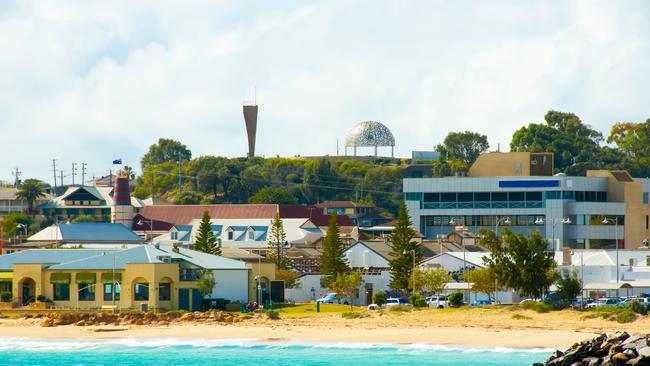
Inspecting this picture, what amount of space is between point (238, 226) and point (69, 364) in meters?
92.0

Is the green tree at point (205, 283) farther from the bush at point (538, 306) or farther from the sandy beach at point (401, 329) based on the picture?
the bush at point (538, 306)

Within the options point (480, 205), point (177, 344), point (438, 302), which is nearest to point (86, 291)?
point (177, 344)

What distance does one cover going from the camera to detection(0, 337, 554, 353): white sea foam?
234ft

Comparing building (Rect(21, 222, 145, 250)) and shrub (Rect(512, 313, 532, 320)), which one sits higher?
building (Rect(21, 222, 145, 250))

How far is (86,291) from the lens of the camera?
302 feet

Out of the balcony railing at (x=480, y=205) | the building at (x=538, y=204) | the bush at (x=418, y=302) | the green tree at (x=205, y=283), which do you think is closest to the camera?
the bush at (x=418, y=302)

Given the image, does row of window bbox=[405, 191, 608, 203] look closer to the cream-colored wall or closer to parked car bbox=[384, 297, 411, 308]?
the cream-colored wall

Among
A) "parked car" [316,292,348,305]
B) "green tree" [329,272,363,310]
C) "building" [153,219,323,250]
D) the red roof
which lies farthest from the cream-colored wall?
"green tree" [329,272,363,310]

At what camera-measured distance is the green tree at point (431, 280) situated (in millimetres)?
99938

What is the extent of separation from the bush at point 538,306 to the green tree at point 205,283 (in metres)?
21.3

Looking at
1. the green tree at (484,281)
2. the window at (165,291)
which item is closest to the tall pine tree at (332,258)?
the green tree at (484,281)

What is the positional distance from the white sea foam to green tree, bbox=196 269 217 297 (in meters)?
14.9

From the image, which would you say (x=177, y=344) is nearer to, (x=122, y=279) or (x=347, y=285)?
(x=122, y=279)

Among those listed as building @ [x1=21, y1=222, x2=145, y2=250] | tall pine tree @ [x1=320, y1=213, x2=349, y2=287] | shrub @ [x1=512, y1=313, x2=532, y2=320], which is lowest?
shrub @ [x1=512, y1=313, x2=532, y2=320]
